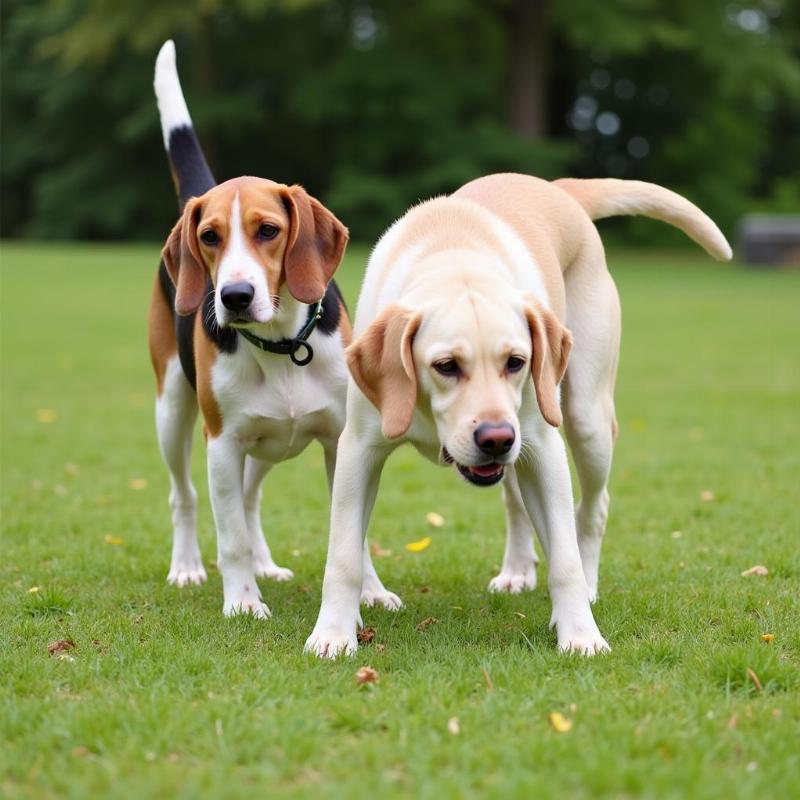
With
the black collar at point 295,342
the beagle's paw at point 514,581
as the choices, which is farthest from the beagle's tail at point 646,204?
the beagle's paw at point 514,581

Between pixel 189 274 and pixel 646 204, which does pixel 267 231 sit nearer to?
pixel 189 274

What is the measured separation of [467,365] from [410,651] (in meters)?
1.15

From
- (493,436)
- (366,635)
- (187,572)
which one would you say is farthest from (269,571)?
(493,436)

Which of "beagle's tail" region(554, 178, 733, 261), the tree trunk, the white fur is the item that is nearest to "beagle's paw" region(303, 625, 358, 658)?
"beagle's tail" region(554, 178, 733, 261)

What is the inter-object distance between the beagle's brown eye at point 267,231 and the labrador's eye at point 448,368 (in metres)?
1.18

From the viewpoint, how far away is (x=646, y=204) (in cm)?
614

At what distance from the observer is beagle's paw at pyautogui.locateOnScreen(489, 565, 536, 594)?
6.00m

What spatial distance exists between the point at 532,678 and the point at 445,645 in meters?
0.55

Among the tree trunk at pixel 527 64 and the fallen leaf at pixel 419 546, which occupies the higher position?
the fallen leaf at pixel 419 546

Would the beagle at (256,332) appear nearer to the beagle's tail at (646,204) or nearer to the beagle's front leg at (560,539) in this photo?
the beagle's front leg at (560,539)

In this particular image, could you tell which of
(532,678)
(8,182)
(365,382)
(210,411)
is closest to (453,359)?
(365,382)

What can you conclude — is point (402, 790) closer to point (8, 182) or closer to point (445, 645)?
point (445, 645)

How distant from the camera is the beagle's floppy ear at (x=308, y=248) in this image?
5.25 meters

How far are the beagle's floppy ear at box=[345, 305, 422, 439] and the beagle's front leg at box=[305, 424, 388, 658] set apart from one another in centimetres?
38
